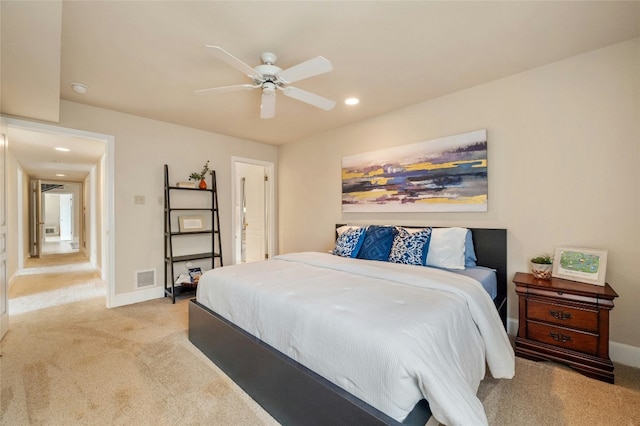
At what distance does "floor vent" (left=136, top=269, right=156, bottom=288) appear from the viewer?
146 inches

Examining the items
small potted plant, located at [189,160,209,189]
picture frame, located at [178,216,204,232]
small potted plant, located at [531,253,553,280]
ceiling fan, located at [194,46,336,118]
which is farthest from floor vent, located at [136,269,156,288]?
small potted plant, located at [531,253,553,280]

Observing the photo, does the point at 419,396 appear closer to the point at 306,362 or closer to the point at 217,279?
the point at 306,362

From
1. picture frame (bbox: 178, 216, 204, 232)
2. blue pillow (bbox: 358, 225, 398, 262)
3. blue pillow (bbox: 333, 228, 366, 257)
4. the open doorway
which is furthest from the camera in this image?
the open doorway

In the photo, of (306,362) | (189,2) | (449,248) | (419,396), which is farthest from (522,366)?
(189,2)

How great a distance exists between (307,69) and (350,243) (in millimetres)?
1945

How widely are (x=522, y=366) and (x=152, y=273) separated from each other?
4.21 metres

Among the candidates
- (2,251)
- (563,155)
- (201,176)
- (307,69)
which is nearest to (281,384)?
(307,69)

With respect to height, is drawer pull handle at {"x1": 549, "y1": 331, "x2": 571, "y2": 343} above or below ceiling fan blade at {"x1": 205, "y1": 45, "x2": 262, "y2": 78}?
below

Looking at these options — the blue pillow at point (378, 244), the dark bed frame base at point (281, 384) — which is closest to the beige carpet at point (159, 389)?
the dark bed frame base at point (281, 384)

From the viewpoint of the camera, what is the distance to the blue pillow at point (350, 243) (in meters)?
3.22

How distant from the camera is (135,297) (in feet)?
12.0

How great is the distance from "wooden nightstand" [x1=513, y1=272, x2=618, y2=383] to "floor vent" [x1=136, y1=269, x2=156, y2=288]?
13.8 feet

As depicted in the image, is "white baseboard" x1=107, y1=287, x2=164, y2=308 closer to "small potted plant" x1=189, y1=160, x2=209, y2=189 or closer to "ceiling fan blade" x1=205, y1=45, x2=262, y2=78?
"small potted plant" x1=189, y1=160, x2=209, y2=189

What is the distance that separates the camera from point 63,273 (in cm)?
538
